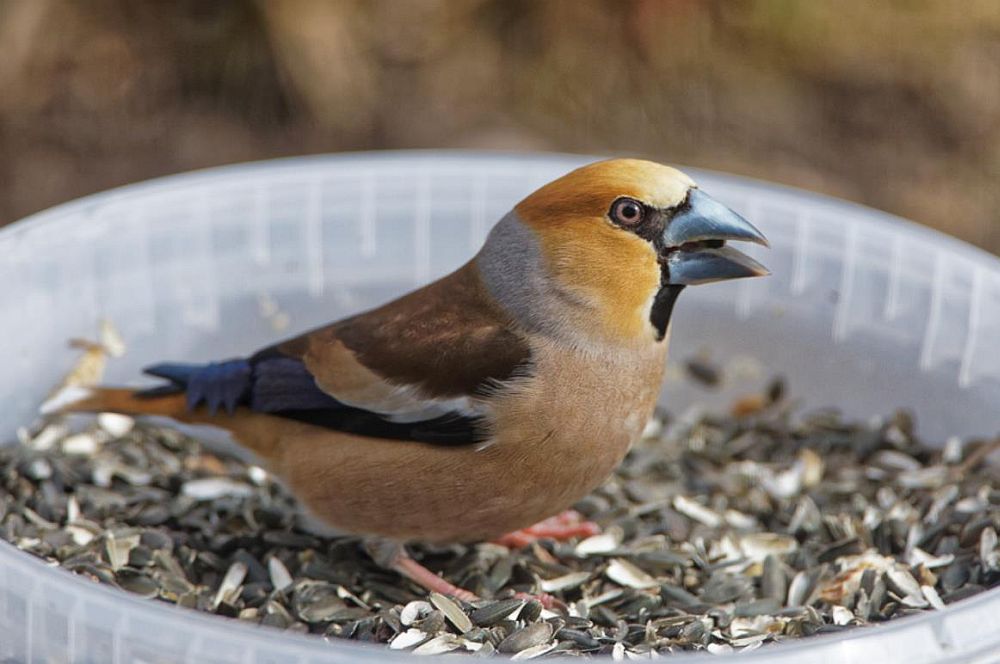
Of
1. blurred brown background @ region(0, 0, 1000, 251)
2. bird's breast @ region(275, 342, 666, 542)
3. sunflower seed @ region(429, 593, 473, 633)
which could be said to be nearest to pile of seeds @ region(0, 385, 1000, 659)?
sunflower seed @ region(429, 593, 473, 633)

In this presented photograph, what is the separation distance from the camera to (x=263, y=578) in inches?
128

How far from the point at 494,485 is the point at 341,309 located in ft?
4.54

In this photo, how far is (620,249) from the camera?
9.54 feet

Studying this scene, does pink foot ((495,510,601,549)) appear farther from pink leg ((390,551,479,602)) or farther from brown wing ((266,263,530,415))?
brown wing ((266,263,530,415))

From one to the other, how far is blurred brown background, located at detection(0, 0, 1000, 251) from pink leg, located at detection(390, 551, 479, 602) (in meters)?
3.44

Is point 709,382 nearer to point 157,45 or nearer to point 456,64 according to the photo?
point 456,64

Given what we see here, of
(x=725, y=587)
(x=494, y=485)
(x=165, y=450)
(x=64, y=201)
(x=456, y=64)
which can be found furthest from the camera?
(x=456, y=64)

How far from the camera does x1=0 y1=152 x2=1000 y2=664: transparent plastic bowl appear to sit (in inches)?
150

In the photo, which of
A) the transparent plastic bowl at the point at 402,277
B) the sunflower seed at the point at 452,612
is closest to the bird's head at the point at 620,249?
the sunflower seed at the point at 452,612

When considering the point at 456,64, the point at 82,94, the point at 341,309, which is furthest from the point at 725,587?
the point at 82,94

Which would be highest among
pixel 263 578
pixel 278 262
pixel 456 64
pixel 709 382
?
pixel 456 64

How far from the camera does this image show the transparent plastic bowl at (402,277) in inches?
150

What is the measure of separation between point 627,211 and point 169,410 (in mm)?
1254

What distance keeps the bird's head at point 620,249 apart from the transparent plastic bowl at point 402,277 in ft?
3.88
